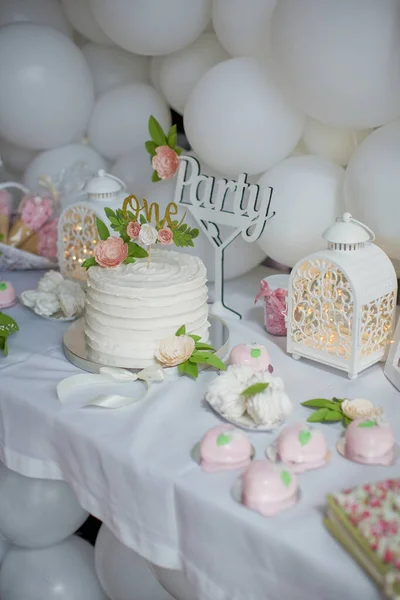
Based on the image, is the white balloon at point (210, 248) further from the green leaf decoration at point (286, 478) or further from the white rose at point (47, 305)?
the green leaf decoration at point (286, 478)

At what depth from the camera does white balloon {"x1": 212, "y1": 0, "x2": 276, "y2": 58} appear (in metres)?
1.87

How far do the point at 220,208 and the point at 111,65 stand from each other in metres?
0.98

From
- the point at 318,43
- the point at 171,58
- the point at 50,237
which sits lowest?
the point at 50,237

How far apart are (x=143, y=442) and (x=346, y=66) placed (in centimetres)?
93

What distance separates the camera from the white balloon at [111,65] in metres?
2.62

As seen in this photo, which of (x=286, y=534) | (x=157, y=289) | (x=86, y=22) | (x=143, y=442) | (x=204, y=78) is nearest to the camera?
(x=286, y=534)

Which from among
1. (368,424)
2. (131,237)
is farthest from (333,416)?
(131,237)

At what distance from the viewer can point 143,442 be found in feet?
4.52

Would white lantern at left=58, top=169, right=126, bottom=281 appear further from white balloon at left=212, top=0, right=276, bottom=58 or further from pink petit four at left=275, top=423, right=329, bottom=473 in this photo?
pink petit four at left=275, top=423, right=329, bottom=473

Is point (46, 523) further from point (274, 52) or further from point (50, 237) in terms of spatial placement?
point (274, 52)

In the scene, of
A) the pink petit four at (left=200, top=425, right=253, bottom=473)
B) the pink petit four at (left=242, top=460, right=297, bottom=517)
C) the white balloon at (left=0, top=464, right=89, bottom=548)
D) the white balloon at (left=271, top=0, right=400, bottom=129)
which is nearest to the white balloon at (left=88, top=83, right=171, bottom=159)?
the white balloon at (left=271, top=0, right=400, bottom=129)

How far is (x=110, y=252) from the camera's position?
1.64 m

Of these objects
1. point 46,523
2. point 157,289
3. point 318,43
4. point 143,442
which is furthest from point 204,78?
point 46,523

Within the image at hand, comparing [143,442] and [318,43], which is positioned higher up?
[318,43]
